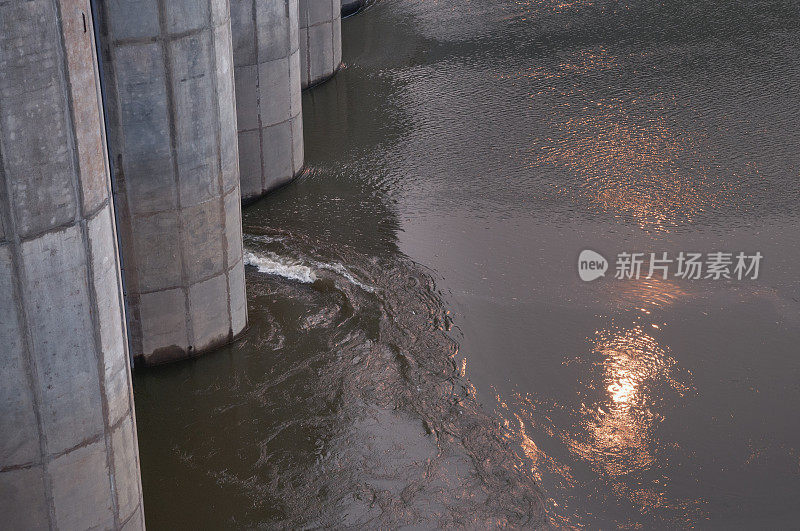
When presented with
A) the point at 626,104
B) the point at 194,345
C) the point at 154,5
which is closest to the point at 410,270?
the point at 194,345

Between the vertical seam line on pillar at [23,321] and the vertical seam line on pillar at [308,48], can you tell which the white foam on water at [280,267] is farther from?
the vertical seam line on pillar at [308,48]

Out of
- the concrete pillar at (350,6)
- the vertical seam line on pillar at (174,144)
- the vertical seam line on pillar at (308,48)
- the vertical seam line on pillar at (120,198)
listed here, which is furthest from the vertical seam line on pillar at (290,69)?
the concrete pillar at (350,6)

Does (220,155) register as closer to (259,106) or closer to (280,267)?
(280,267)

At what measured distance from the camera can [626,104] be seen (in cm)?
1716

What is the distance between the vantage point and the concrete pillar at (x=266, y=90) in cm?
1284

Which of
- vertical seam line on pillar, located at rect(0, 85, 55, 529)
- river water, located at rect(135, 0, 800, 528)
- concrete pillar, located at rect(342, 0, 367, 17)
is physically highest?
vertical seam line on pillar, located at rect(0, 85, 55, 529)

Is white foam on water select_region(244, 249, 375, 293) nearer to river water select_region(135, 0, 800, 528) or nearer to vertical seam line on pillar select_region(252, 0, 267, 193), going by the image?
river water select_region(135, 0, 800, 528)

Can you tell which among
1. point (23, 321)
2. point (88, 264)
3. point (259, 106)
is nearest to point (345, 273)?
point (259, 106)

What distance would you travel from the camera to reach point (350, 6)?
926 inches

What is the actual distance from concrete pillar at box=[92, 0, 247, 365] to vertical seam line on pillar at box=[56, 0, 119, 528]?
10.3 ft

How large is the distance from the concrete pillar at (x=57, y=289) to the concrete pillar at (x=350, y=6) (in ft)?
59.6

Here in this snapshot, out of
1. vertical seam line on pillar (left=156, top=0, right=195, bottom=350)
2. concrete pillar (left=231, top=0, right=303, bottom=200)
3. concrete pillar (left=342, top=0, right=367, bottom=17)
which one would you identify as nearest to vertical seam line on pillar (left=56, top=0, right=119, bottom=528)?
vertical seam line on pillar (left=156, top=0, right=195, bottom=350)

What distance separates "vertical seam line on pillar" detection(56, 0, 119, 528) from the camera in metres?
5.45

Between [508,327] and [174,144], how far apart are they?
4198mm
